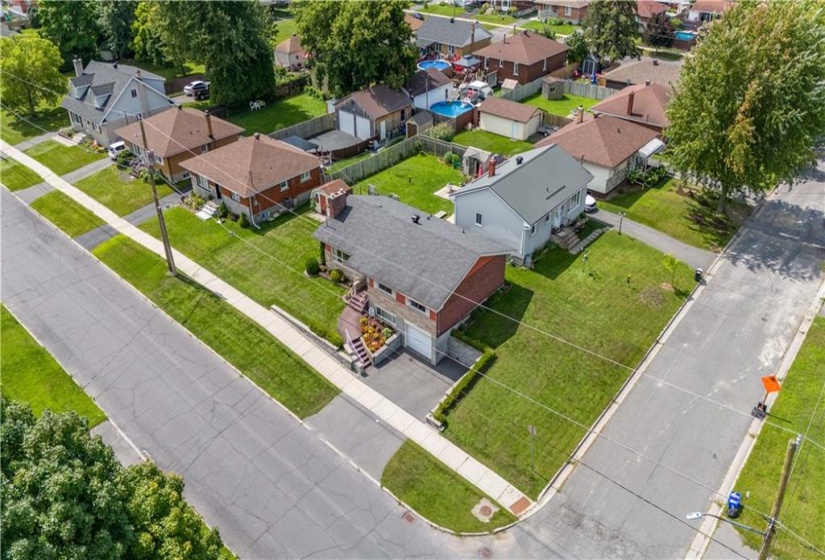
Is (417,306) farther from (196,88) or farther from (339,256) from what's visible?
(196,88)

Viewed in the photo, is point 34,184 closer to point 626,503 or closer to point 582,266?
point 582,266

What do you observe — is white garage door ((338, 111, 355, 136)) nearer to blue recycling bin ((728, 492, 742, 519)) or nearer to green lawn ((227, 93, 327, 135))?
green lawn ((227, 93, 327, 135))

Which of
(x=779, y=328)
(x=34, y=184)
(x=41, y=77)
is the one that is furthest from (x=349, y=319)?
(x=41, y=77)

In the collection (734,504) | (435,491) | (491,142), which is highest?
(491,142)

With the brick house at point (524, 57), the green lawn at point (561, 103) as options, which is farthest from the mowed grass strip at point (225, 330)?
the brick house at point (524, 57)

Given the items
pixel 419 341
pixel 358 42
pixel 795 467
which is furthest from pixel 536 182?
pixel 358 42
